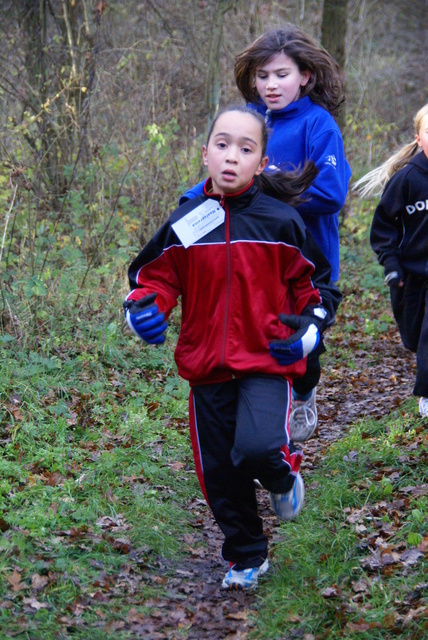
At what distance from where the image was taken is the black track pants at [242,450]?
11.6 feet

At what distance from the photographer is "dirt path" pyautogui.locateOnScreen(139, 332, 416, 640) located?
3.55 metres

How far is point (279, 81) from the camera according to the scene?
4.62m

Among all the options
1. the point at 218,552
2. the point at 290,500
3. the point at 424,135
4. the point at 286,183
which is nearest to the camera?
the point at 290,500

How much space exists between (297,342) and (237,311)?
0.31 metres

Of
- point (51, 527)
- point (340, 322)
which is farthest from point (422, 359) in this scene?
point (340, 322)

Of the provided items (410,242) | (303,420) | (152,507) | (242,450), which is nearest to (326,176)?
(410,242)

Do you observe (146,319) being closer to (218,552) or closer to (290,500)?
(290,500)

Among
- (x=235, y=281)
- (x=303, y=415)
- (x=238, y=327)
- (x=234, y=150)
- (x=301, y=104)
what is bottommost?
(x=303, y=415)

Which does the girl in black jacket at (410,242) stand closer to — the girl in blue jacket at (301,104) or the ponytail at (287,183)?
the girl in blue jacket at (301,104)

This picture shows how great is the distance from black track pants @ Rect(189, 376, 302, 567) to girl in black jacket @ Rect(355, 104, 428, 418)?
2141 mm

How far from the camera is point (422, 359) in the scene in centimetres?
552

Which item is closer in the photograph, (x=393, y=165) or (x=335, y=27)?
(x=393, y=165)

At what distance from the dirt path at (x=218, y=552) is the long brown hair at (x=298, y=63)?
8.02ft

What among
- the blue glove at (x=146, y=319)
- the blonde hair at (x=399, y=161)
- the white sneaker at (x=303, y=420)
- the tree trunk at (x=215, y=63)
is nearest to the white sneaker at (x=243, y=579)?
the blue glove at (x=146, y=319)
